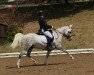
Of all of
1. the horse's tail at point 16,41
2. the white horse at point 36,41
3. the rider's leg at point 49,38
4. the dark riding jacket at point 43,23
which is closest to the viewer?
the dark riding jacket at point 43,23

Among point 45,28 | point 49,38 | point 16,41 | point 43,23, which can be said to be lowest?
point 16,41

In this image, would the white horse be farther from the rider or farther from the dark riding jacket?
the dark riding jacket

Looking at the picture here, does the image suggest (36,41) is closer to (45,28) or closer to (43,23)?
(45,28)

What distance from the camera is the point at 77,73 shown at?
1611 cm

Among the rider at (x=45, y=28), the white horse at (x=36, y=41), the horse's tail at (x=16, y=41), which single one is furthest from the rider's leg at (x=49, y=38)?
the horse's tail at (x=16, y=41)

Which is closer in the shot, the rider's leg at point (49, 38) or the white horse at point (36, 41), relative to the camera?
the rider's leg at point (49, 38)

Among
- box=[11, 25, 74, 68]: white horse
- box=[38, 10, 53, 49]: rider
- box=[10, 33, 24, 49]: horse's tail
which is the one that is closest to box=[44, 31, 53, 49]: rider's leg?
box=[38, 10, 53, 49]: rider

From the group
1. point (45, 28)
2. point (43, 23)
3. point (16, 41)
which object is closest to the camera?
point (43, 23)

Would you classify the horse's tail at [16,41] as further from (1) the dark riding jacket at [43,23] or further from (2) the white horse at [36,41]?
(1) the dark riding jacket at [43,23]

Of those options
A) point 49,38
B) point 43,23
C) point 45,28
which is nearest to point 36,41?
point 49,38

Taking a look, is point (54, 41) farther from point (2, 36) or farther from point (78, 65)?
point (2, 36)

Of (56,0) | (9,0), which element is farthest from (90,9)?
(9,0)

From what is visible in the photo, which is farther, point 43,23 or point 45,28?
point 45,28

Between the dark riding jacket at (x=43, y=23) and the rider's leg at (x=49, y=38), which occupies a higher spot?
the dark riding jacket at (x=43, y=23)
